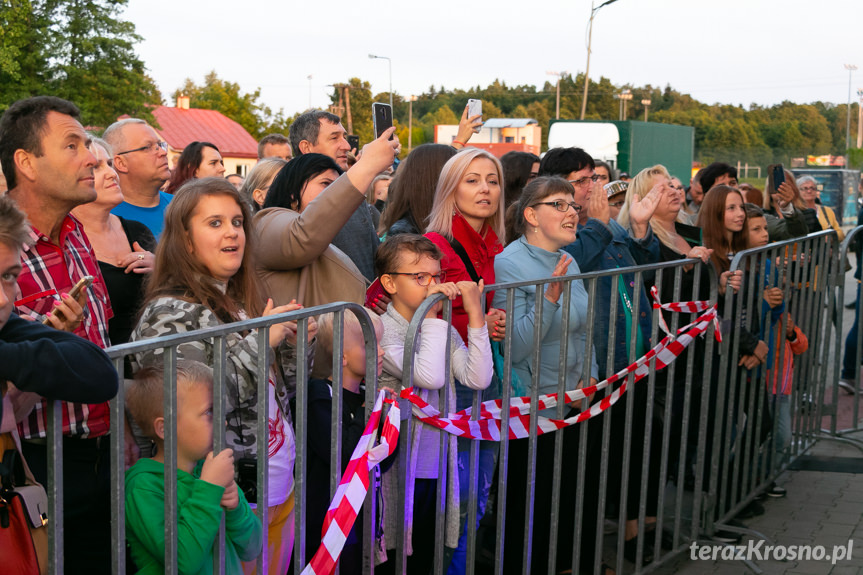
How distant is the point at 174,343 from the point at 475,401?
1589 millimetres

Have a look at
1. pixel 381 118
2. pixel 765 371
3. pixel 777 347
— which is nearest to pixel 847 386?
pixel 777 347

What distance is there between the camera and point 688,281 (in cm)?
507

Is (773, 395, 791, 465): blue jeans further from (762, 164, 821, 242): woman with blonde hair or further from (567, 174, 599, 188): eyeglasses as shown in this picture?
(762, 164, 821, 242): woman with blonde hair

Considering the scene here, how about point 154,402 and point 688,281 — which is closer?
point 154,402

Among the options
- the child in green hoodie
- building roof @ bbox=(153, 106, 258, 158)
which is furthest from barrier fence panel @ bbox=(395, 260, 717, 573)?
building roof @ bbox=(153, 106, 258, 158)

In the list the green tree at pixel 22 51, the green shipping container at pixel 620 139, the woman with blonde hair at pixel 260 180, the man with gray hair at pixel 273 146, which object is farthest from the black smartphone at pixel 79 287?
the green tree at pixel 22 51

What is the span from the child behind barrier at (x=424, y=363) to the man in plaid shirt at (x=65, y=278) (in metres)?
1.04

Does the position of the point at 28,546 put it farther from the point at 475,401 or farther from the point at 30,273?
the point at 475,401

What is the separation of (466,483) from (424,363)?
640 mm

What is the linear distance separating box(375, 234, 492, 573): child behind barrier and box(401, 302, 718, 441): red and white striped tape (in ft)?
0.20

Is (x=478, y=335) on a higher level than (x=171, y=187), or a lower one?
lower

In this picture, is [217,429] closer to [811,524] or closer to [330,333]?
[330,333]

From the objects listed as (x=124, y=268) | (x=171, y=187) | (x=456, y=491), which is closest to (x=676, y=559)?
(x=456, y=491)

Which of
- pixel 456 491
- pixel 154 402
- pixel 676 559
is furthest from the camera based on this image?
pixel 676 559
